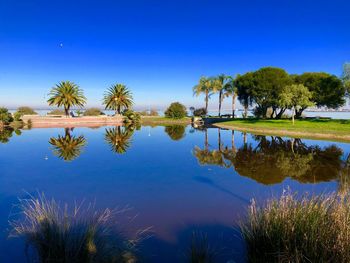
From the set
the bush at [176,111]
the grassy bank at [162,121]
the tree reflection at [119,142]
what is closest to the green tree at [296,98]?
the tree reflection at [119,142]

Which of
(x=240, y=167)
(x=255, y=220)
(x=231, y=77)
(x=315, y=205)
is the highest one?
(x=231, y=77)

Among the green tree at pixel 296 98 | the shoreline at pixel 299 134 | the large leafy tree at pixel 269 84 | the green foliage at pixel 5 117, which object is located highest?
the large leafy tree at pixel 269 84

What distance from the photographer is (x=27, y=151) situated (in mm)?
22422

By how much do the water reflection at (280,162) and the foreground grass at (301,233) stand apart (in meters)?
6.57

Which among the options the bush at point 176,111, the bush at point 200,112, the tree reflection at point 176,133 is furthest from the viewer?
the bush at point 200,112

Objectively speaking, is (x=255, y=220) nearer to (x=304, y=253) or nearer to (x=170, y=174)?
(x=304, y=253)

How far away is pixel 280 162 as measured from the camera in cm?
1770

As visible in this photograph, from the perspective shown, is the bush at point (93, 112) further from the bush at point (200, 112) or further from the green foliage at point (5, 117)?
the bush at point (200, 112)

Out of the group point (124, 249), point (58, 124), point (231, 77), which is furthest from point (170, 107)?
point (124, 249)

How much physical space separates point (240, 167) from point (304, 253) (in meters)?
11.7

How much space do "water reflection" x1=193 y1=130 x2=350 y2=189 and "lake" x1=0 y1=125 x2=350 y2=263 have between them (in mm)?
51

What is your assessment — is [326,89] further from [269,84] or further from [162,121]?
[162,121]

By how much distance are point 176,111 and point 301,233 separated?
6224 cm

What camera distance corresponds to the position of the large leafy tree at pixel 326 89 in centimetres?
4903
